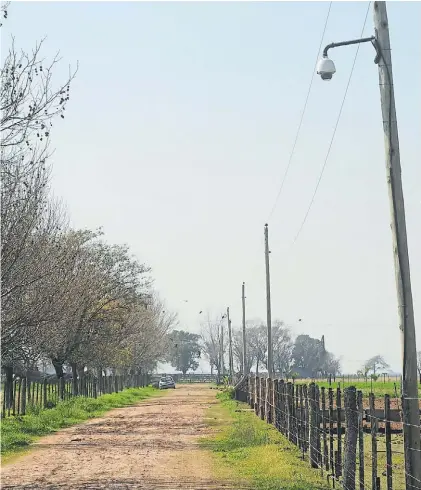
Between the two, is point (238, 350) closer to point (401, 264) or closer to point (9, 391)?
point (9, 391)

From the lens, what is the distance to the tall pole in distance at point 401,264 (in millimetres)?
10844

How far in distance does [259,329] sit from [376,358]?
39682mm

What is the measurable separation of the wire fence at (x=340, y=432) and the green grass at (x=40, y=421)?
6.73 metres

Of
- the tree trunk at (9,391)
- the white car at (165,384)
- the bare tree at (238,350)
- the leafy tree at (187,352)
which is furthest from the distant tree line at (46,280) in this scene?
the leafy tree at (187,352)

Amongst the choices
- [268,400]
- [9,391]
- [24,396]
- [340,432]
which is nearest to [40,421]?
[9,391]

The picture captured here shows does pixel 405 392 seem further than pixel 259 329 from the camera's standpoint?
No

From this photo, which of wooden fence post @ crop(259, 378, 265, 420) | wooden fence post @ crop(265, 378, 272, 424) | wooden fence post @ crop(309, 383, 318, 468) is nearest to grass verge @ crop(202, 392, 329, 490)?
wooden fence post @ crop(309, 383, 318, 468)

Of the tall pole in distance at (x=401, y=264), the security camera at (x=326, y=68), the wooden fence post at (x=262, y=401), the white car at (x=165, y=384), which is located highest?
the security camera at (x=326, y=68)

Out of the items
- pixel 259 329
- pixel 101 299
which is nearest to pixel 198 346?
pixel 259 329

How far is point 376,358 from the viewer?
622 feet

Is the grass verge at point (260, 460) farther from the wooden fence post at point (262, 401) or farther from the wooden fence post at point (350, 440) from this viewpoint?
the wooden fence post at point (262, 401)

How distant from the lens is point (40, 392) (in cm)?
3731

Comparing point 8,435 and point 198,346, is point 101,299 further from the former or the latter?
point 198,346

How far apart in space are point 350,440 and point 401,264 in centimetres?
388
